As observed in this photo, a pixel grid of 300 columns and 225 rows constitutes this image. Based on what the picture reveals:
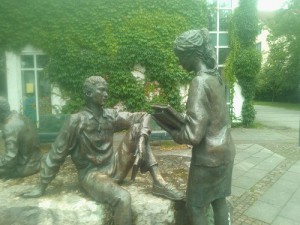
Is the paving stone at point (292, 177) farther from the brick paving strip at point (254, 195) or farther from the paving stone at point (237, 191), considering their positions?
the paving stone at point (237, 191)

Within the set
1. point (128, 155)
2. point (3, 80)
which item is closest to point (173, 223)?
point (128, 155)

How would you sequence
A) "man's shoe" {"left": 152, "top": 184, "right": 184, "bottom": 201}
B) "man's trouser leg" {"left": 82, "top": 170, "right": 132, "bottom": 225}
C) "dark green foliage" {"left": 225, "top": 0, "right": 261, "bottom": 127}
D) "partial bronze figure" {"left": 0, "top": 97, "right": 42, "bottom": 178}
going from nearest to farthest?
1. "man's trouser leg" {"left": 82, "top": 170, "right": 132, "bottom": 225}
2. "man's shoe" {"left": 152, "top": 184, "right": 184, "bottom": 201}
3. "partial bronze figure" {"left": 0, "top": 97, "right": 42, "bottom": 178}
4. "dark green foliage" {"left": 225, "top": 0, "right": 261, "bottom": 127}

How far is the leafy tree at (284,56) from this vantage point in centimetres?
2748

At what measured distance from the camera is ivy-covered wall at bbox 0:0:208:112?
42.3ft

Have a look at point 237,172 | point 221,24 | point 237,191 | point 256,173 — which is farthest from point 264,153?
point 221,24

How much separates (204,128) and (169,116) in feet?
1.00

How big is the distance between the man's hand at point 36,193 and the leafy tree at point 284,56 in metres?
27.3

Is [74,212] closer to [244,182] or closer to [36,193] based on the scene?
[36,193]

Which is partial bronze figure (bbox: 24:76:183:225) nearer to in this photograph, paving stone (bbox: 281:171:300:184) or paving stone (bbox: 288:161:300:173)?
paving stone (bbox: 281:171:300:184)

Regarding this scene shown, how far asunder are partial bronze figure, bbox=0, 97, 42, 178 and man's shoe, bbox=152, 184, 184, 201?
1735 mm

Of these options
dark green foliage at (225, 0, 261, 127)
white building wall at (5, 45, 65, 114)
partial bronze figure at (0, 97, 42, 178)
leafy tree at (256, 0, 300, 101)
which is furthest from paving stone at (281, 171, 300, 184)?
leafy tree at (256, 0, 300, 101)

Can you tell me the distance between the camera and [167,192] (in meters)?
3.73

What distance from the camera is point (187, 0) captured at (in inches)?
551

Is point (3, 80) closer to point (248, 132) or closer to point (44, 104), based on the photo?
point (44, 104)
